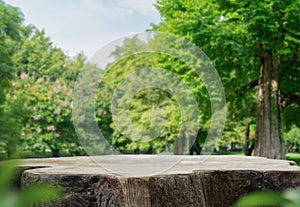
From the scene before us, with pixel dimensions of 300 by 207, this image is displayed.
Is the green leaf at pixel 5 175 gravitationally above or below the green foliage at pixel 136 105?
below

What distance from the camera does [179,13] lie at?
11.5 m

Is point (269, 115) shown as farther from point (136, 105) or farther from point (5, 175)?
point (5, 175)

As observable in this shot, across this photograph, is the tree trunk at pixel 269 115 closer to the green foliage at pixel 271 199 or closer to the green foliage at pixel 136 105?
the green foliage at pixel 136 105

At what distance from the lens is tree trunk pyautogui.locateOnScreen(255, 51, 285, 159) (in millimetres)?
11398

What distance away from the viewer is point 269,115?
11.5 meters

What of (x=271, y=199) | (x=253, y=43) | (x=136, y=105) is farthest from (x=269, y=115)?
(x=271, y=199)

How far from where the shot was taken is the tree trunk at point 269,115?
1140 centimetres

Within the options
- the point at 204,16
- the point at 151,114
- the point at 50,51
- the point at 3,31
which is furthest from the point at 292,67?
the point at 50,51

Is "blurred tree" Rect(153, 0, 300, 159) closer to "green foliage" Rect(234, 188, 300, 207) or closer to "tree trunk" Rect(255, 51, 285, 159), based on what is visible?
"tree trunk" Rect(255, 51, 285, 159)

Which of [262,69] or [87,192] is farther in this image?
[262,69]

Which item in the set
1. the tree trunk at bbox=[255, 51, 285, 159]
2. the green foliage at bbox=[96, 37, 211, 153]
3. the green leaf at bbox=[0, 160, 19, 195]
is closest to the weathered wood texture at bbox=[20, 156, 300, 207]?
the green foliage at bbox=[96, 37, 211, 153]

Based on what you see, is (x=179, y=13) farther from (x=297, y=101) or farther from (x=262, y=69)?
(x=297, y=101)

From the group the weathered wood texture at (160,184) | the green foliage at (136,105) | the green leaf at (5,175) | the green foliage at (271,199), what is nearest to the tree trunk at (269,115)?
the green foliage at (136,105)

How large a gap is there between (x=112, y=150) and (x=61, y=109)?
11.0 m
